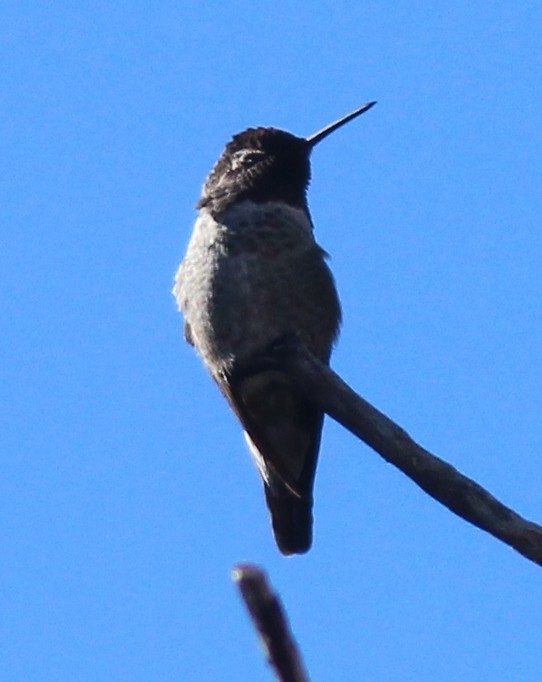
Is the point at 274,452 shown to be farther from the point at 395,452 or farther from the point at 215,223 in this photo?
the point at 395,452

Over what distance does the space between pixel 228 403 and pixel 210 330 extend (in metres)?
0.39

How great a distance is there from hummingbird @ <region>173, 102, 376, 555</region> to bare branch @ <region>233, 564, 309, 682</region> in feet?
13.6

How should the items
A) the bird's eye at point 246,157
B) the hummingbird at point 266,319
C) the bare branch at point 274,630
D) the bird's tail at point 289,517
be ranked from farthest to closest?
the bird's eye at point 246,157
the hummingbird at point 266,319
the bird's tail at point 289,517
the bare branch at point 274,630

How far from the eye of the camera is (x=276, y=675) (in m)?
0.79

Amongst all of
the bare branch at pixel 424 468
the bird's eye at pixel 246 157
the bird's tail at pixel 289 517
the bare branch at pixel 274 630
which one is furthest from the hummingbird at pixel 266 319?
the bare branch at pixel 274 630

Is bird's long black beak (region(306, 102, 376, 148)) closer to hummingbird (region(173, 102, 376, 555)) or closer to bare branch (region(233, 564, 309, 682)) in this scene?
hummingbird (region(173, 102, 376, 555))

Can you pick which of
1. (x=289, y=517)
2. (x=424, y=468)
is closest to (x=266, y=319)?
(x=289, y=517)

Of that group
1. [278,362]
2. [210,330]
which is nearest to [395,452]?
[278,362]

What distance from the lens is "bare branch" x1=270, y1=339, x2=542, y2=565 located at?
2.22m

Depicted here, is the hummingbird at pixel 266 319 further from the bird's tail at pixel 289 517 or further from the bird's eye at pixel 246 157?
the bird's eye at pixel 246 157

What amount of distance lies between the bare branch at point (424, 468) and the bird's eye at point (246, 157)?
2.99m

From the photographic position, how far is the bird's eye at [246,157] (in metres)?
6.44

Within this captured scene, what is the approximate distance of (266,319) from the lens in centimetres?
540

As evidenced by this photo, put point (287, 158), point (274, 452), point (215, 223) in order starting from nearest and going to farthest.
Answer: point (274, 452) < point (215, 223) < point (287, 158)
